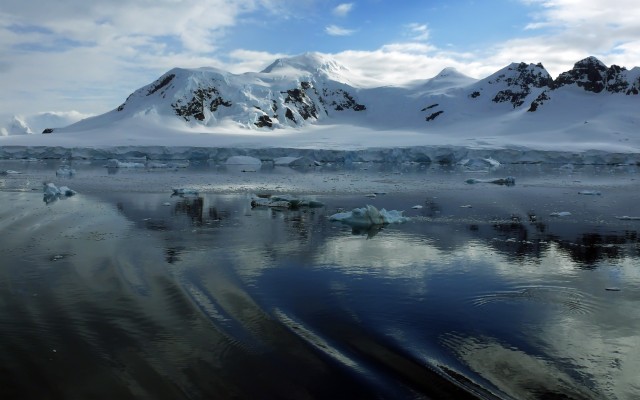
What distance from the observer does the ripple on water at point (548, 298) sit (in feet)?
22.5

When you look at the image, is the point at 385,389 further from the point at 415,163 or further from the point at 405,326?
the point at 415,163

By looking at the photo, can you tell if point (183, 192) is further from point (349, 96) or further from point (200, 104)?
point (349, 96)

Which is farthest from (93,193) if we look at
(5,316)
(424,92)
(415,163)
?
(424,92)

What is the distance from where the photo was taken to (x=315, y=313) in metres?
6.46

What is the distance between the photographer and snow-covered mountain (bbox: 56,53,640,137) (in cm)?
8719

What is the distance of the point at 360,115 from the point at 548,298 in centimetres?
11179

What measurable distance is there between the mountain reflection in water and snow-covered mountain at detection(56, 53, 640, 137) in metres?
73.9

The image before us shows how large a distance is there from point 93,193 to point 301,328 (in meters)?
16.2

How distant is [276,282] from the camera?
7.83 m

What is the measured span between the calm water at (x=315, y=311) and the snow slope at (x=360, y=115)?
4025 cm

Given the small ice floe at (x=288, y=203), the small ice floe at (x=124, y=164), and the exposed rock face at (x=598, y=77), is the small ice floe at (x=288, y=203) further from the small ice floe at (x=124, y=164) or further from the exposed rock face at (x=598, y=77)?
the exposed rock face at (x=598, y=77)

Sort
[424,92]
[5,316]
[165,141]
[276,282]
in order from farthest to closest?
1. [424,92]
2. [165,141]
3. [276,282]
4. [5,316]

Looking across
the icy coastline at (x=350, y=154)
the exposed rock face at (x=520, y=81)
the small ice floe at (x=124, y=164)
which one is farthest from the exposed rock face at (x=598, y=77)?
the small ice floe at (x=124, y=164)

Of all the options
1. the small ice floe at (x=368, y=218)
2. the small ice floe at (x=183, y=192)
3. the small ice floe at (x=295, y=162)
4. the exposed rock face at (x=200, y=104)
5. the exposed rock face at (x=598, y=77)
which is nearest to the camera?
the small ice floe at (x=368, y=218)
